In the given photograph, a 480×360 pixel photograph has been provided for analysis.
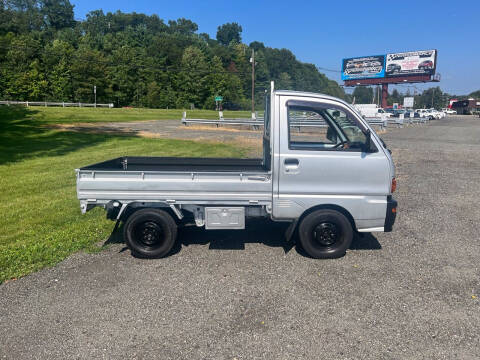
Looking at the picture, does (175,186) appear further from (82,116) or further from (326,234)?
(82,116)

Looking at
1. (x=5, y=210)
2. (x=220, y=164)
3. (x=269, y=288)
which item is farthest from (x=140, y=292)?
(x=5, y=210)

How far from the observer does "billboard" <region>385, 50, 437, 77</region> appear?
71.8m

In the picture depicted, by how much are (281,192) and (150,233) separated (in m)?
1.96

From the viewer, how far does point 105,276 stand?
4664 mm

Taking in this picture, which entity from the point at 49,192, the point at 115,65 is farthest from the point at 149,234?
the point at 115,65

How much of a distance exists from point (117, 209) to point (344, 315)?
329 centimetres

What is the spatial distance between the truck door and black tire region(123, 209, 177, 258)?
60.1 inches

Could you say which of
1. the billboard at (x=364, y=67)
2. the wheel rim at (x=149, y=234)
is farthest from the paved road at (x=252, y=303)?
the billboard at (x=364, y=67)

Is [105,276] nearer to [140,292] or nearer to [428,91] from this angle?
[140,292]

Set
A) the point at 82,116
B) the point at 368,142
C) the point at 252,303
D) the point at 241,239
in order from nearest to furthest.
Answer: the point at 252,303 → the point at 368,142 → the point at 241,239 → the point at 82,116

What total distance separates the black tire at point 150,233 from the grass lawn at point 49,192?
901 millimetres

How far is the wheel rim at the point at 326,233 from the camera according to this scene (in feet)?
16.8

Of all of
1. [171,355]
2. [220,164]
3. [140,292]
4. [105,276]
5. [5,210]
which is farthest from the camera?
[5,210]

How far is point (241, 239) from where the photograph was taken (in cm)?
602
